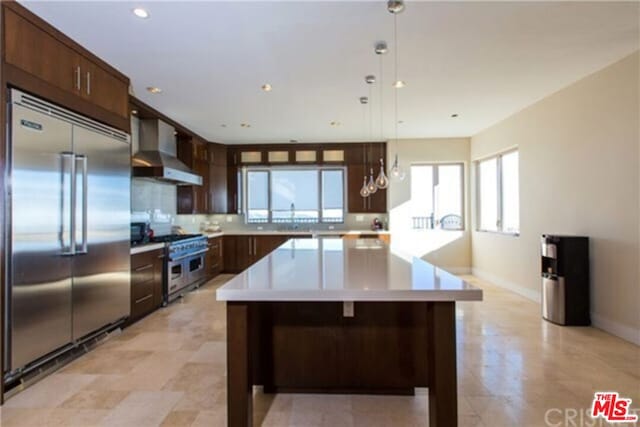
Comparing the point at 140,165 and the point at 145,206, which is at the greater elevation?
the point at 140,165

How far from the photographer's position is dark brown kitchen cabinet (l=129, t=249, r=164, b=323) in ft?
Result: 12.3

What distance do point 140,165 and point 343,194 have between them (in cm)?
387

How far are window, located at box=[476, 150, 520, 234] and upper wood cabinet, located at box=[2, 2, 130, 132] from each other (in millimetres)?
5300

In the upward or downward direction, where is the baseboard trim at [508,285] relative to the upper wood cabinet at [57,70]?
downward

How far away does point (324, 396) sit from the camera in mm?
2258

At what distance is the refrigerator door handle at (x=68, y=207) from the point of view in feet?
8.71

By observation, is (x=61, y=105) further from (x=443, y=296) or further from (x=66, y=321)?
(x=443, y=296)

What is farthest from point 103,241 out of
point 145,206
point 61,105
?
point 145,206

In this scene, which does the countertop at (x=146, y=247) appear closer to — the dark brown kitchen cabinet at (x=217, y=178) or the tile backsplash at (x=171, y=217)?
the tile backsplash at (x=171, y=217)

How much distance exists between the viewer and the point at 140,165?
4363mm

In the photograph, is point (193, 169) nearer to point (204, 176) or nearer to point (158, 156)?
point (204, 176)

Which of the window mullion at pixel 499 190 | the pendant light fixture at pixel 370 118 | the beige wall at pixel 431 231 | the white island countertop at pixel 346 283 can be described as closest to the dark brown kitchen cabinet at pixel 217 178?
the pendant light fixture at pixel 370 118

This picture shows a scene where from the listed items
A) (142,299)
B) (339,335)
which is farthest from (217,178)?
(339,335)

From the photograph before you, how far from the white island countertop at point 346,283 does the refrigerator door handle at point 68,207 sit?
1665mm
